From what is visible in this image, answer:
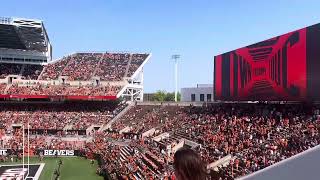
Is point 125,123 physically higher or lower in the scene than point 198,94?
lower

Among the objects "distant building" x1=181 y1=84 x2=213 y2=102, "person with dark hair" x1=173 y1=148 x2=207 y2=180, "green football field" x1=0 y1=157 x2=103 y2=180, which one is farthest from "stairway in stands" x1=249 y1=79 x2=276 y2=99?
"distant building" x1=181 y1=84 x2=213 y2=102

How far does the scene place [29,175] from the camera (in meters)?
30.6

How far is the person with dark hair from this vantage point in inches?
98.2

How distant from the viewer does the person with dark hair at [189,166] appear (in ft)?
8.18

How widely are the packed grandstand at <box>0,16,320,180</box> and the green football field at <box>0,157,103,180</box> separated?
1.03 meters

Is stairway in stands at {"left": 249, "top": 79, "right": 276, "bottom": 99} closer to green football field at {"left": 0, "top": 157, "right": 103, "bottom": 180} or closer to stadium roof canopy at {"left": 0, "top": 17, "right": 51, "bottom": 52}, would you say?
green football field at {"left": 0, "top": 157, "right": 103, "bottom": 180}

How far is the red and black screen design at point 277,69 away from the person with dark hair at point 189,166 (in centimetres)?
2427

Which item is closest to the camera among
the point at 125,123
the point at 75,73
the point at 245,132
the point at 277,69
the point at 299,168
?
the point at 299,168

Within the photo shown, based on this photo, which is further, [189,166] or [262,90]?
[262,90]

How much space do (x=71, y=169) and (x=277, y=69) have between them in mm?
15529

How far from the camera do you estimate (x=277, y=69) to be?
97.5ft

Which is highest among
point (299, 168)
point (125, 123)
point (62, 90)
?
point (62, 90)

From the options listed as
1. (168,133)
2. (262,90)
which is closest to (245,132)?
(262,90)

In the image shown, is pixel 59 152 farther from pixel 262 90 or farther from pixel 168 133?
pixel 262 90
